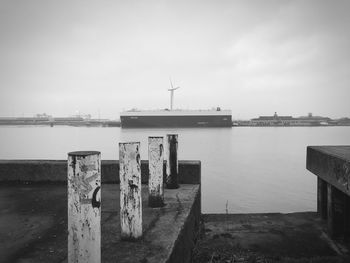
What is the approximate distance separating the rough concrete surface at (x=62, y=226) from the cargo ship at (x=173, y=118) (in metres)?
92.7

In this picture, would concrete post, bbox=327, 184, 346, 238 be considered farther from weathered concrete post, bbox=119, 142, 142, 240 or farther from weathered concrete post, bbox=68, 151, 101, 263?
weathered concrete post, bbox=68, 151, 101, 263

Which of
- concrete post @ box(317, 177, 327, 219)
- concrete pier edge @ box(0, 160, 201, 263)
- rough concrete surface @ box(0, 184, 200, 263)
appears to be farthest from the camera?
concrete pier edge @ box(0, 160, 201, 263)

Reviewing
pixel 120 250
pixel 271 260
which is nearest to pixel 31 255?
pixel 120 250

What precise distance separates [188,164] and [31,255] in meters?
3.47

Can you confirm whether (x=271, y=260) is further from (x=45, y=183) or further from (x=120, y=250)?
(x=45, y=183)

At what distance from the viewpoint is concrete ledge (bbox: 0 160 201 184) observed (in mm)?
5777

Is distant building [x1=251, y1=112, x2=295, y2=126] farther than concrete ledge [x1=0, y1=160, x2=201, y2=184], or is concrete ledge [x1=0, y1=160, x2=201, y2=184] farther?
distant building [x1=251, y1=112, x2=295, y2=126]

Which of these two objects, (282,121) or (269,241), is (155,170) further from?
(282,121)

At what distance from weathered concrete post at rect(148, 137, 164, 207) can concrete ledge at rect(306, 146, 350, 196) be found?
248 cm

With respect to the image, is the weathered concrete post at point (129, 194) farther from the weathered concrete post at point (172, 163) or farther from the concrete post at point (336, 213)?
the concrete post at point (336, 213)

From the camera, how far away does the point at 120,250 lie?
8.73ft

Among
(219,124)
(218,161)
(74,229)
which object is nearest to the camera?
(74,229)

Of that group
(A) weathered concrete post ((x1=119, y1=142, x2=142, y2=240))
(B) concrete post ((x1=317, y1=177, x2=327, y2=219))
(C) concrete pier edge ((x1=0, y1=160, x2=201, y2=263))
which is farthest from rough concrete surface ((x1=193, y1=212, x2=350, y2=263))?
(A) weathered concrete post ((x1=119, y1=142, x2=142, y2=240))

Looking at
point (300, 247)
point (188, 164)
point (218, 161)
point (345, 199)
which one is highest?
point (188, 164)
